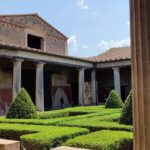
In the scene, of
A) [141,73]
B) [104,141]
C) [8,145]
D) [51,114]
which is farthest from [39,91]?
[141,73]

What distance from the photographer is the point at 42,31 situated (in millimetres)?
20266

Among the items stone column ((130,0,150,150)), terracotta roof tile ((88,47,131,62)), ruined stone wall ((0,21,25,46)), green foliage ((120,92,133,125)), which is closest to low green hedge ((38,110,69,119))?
green foliage ((120,92,133,125))

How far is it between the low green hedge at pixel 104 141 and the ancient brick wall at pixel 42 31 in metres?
13.4

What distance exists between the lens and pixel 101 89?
2408cm

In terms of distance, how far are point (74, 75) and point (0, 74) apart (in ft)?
27.6

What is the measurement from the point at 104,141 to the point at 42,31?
16227 millimetres

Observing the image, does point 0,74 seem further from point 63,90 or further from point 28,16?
point 63,90

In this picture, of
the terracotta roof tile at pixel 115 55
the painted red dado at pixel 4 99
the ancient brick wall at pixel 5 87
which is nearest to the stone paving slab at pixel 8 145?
the painted red dado at pixel 4 99

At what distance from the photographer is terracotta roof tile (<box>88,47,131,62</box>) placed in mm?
20741

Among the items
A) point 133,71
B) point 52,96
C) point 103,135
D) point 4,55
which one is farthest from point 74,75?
point 133,71

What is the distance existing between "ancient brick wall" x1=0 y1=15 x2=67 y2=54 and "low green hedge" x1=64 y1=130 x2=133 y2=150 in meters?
13.4

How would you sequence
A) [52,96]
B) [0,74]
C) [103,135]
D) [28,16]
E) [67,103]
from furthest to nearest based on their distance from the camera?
→ [67,103], [52,96], [28,16], [0,74], [103,135]

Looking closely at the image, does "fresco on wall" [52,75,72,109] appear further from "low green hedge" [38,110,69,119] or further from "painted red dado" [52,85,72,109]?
"low green hedge" [38,110,69,119]

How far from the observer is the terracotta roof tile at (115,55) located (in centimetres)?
2074
